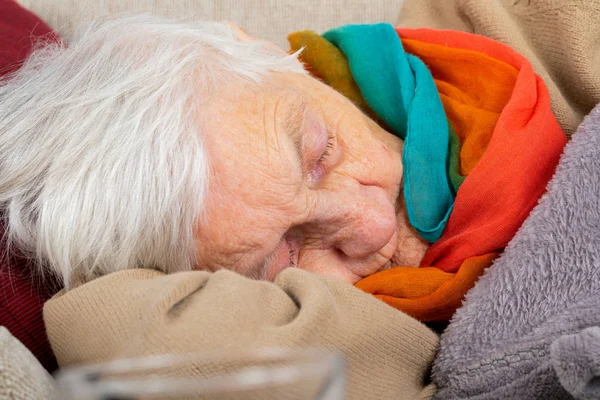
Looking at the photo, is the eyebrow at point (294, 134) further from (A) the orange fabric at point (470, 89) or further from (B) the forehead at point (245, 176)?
(A) the orange fabric at point (470, 89)

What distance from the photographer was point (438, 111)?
3.02 feet

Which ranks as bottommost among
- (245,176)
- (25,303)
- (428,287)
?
(428,287)

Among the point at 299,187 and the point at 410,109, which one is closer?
the point at 299,187

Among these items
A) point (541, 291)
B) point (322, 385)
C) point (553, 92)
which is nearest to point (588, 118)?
point (553, 92)

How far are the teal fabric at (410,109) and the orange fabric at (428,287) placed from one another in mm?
81

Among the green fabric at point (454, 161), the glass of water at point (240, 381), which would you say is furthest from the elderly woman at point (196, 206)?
the glass of water at point (240, 381)

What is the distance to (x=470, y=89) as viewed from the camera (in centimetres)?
99

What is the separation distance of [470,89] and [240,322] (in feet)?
2.02

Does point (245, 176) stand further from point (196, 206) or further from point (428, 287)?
point (428, 287)

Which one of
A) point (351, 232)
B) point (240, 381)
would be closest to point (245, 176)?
point (351, 232)

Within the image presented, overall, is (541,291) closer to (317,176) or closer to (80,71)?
(317,176)

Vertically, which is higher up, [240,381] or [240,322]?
[240,381]

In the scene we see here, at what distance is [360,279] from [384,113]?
0.98 feet

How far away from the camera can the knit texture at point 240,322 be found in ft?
1.92
